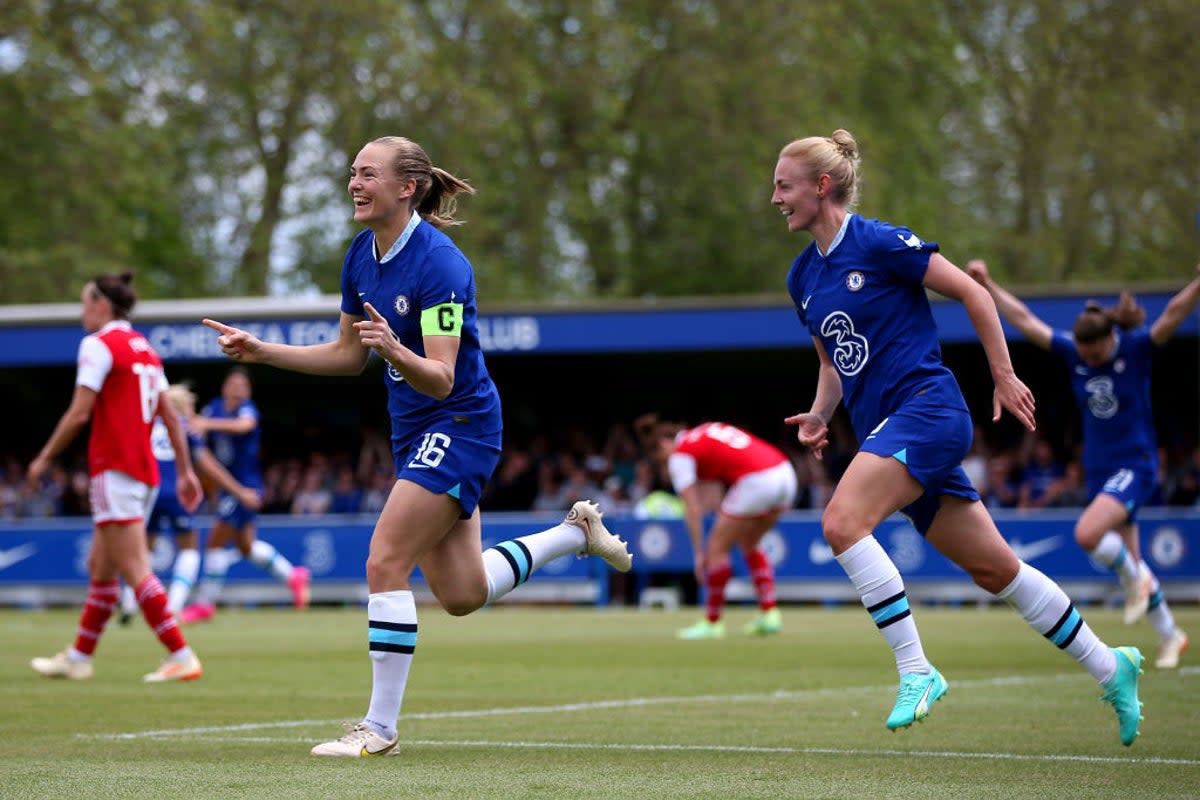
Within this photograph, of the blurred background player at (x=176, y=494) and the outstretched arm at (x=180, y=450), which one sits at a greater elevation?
the outstretched arm at (x=180, y=450)

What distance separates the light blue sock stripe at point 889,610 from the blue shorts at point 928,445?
1.17ft

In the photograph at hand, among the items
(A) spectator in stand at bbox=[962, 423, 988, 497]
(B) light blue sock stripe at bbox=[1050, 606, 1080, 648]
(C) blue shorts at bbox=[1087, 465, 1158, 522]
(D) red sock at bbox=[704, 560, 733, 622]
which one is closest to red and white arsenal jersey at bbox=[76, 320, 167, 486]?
(B) light blue sock stripe at bbox=[1050, 606, 1080, 648]

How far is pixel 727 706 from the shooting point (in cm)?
951

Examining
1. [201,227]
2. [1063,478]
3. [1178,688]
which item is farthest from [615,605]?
[201,227]

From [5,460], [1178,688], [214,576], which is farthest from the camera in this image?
[5,460]

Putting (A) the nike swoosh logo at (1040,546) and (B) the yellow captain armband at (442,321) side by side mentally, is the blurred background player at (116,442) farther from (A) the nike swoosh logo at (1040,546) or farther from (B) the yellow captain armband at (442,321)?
(A) the nike swoosh logo at (1040,546)

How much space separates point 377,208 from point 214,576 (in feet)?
43.0

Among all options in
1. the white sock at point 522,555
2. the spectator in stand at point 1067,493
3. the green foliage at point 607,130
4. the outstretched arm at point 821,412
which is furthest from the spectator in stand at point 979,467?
the white sock at point 522,555

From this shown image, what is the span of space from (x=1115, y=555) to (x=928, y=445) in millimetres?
6762

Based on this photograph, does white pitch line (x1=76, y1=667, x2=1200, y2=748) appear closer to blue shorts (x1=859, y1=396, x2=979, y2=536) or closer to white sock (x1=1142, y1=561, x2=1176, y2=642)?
white sock (x1=1142, y1=561, x2=1176, y2=642)

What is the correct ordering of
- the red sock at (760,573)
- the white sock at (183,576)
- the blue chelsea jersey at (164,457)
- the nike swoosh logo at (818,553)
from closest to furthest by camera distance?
the red sock at (760,573) → the white sock at (183,576) → the blue chelsea jersey at (164,457) → the nike swoosh logo at (818,553)

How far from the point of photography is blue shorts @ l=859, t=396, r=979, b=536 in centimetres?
706

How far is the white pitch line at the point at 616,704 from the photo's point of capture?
27.3 ft

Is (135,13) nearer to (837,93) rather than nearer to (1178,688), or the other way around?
(837,93)
